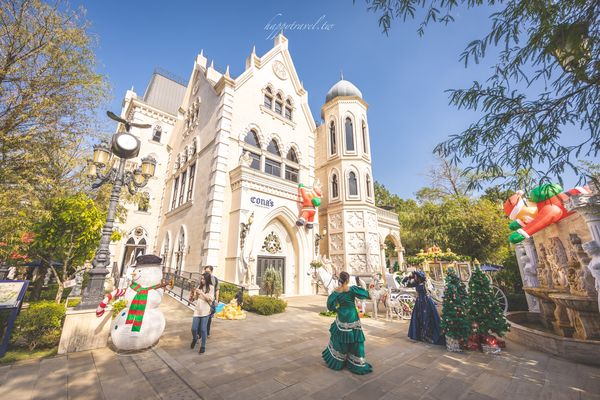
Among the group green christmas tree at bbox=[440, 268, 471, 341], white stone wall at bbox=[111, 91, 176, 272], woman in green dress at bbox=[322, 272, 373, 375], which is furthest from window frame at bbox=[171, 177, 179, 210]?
green christmas tree at bbox=[440, 268, 471, 341]

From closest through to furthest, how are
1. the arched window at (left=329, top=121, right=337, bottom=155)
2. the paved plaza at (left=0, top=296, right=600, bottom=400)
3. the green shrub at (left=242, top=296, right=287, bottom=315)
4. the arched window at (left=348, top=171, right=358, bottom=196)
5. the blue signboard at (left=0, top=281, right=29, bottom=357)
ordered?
the paved plaza at (left=0, top=296, right=600, bottom=400)
the blue signboard at (left=0, top=281, right=29, bottom=357)
the green shrub at (left=242, top=296, right=287, bottom=315)
the arched window at (left=348, top=171, right=358, bottom=196)
the arched window at (left=329, top=121, right=337, bottom=155)

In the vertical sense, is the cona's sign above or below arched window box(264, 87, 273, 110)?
below

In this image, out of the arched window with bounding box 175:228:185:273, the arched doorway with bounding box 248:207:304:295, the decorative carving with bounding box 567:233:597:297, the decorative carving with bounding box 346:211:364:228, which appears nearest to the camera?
the decorative carving with bounding box 567:233:597:297

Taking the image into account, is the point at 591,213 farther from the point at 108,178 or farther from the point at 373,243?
the point at 373,243

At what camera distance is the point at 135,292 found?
470 centimetres

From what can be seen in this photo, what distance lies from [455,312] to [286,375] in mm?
3882

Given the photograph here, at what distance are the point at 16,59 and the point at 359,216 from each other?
16521mm

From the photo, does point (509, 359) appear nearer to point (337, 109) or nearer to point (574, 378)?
point (574, 378)

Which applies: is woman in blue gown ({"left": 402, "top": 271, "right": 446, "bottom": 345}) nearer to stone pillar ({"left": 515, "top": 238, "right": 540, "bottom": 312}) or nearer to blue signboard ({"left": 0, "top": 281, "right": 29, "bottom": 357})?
stone pillar ({"left": 515, "top": 238, "right": 540, "bottom": 312})

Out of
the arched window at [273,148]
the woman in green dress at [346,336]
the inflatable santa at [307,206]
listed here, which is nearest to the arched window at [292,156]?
the arched window at [273,148]

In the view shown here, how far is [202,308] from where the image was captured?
4.83 metres

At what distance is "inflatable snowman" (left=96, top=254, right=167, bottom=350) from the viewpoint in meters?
4.48

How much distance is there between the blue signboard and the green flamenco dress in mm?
5842

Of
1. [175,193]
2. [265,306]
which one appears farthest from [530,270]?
[175,193]
